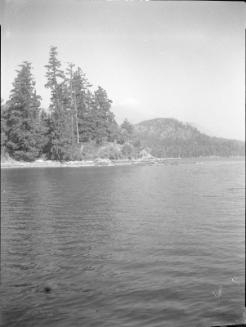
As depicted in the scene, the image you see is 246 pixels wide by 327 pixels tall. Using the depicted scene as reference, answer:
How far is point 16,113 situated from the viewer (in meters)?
70.2

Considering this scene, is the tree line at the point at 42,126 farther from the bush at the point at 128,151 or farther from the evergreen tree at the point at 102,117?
the bush at the point at 128,151

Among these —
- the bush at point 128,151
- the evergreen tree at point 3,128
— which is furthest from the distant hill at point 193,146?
the evergreen tree at point 3,128

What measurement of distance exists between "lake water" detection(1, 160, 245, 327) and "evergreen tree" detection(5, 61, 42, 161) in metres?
43.6

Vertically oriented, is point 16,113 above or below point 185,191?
above

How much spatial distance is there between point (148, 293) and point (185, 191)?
81.4 feet

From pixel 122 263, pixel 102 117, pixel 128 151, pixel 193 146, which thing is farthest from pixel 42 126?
pixel 193 146

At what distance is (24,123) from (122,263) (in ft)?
201

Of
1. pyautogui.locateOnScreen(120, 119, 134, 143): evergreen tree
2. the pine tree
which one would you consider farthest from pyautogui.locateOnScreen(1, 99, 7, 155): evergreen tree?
pyautogui.locateOnScreen(120, 119, 134, 143): evergreen tree

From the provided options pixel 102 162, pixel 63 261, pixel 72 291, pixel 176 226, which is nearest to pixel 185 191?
pixel 176 226

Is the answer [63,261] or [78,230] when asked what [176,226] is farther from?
[63,261]

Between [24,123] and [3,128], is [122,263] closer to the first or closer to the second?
[24,123]

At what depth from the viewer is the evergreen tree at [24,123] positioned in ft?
223

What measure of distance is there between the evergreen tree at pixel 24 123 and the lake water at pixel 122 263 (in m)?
43.6

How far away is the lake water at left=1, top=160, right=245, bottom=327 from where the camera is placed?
9.87 m
